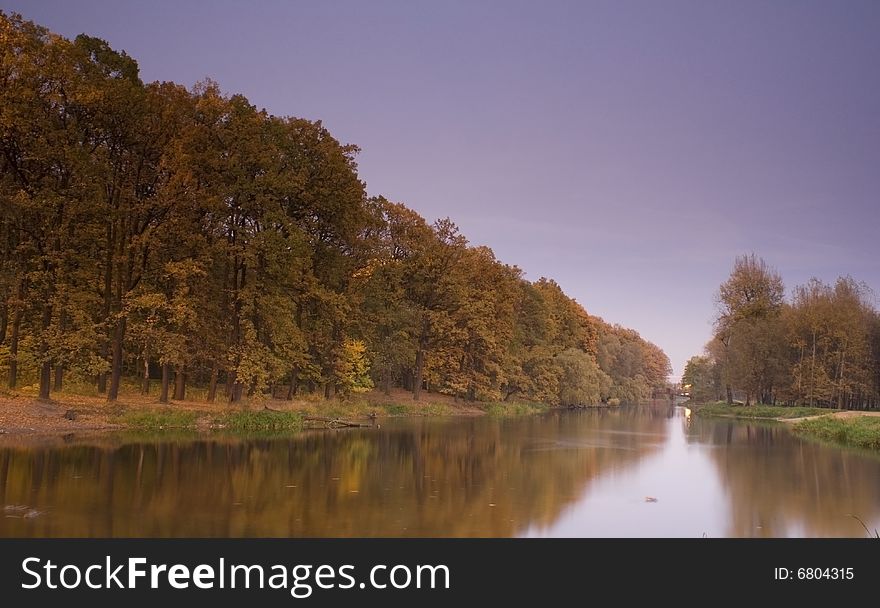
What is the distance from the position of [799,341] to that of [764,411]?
26.2 ft

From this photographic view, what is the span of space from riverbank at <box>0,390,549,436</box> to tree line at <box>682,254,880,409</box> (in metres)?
45.7

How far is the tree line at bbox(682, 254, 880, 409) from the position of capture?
67938 millimetres

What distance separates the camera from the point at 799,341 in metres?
69.5

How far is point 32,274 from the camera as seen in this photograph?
30516 millimetres

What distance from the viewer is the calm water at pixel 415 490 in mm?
13820

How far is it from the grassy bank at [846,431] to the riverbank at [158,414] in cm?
2796

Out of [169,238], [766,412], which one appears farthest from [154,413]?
[766,412]

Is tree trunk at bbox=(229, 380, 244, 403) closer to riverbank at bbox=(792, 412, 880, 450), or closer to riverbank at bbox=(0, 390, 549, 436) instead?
riverbank at bbox=(0, 390, 549, 436)

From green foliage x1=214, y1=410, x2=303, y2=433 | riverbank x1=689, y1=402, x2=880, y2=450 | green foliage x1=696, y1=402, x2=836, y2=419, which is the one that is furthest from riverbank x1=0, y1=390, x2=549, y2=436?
green foliage x1=696, y1=402, x2=836, y2=419

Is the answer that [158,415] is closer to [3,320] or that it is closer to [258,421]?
[258,421]

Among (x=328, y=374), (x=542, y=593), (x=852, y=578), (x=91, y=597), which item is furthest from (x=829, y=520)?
(x=328, y=374)

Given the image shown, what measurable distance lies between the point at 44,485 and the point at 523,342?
223 feet

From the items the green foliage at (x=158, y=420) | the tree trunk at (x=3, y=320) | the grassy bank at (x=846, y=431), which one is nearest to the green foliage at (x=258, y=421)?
the green foliage at (x=158, y=420)

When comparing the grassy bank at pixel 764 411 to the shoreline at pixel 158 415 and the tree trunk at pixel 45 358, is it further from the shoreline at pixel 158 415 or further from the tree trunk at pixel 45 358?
the tree trunk at pixel 45 358
